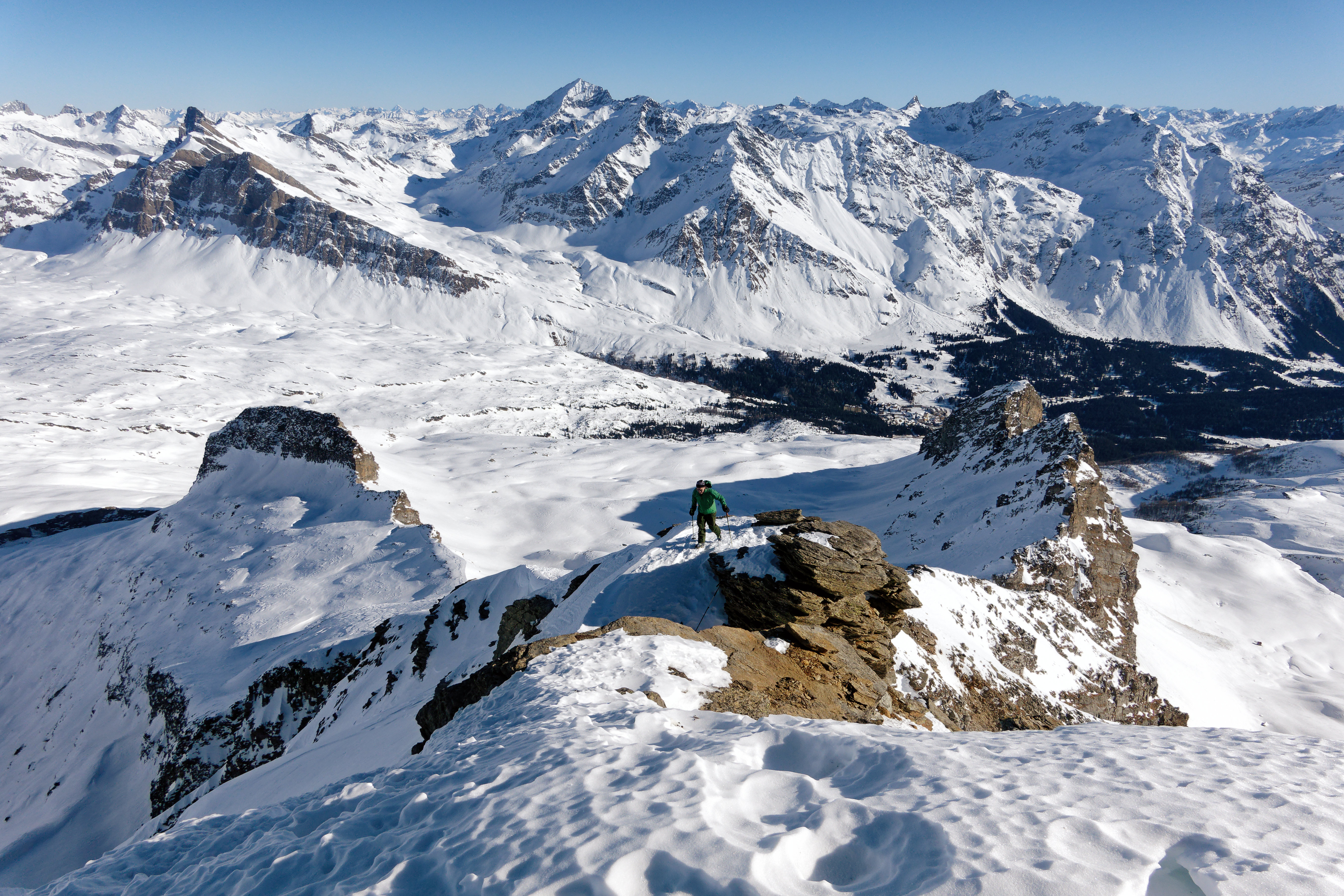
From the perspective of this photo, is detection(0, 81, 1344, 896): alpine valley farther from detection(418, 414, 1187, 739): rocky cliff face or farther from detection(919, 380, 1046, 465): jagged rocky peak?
detection(919, 380, 1046, 465): jagged rocky peak

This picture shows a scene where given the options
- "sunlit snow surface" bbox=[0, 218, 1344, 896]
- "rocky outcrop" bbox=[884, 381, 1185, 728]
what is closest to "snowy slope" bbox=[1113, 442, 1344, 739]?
"rocky outcrop" bbox=[884, 381, 1185, 728]

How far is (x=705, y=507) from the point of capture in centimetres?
1994

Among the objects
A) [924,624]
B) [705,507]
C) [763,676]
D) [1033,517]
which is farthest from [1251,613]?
[763,676]

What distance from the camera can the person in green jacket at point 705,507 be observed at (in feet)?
65.2

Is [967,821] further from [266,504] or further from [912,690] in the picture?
[266,504]

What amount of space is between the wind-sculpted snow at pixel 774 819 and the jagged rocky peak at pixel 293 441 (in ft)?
133

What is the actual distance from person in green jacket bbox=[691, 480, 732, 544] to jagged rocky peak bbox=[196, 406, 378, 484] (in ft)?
112

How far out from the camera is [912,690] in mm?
19531

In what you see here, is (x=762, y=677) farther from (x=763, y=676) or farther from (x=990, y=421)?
(x=990, y=421)

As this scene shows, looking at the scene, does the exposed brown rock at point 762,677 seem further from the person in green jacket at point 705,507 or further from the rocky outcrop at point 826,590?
the person in green jacket at point 705,507

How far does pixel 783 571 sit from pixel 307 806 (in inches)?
508

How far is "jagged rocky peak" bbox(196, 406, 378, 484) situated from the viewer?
A: 45844 millimetres

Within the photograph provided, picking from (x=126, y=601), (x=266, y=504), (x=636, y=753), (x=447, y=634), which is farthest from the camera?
(x=266, y=504)

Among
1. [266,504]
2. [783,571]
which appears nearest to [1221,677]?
[783,571]
